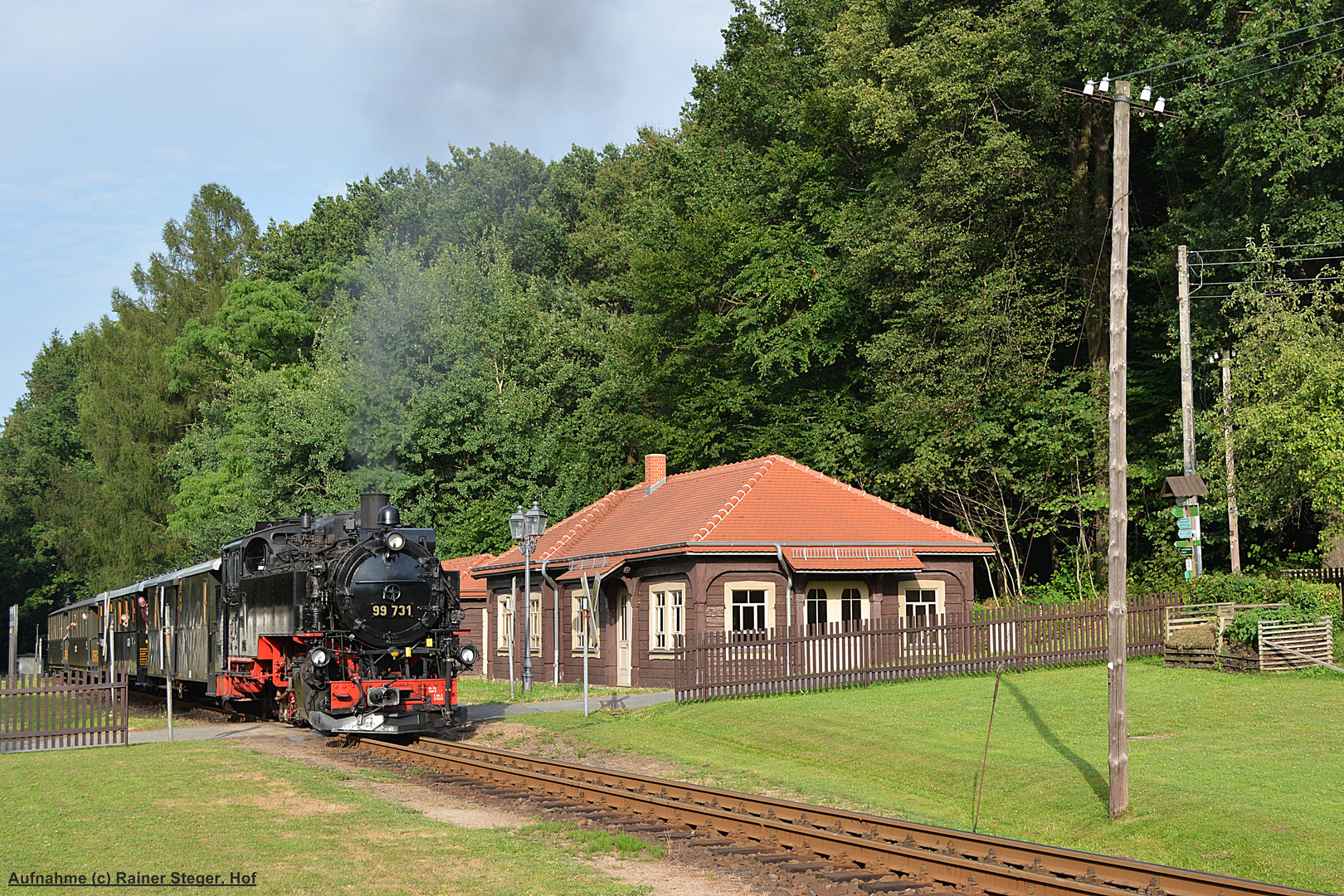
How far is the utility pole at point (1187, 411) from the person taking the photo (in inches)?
1008

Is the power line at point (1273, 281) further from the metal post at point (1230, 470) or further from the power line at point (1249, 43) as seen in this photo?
the power line at point (1249, 43)

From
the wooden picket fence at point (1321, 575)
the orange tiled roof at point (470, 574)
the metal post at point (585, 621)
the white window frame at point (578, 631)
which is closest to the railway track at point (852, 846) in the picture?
the metal post at point (585, 621)

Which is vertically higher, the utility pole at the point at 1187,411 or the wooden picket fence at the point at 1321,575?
the utility pole at the point at 1187,411

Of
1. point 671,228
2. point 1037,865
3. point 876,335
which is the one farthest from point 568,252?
point 1037,865

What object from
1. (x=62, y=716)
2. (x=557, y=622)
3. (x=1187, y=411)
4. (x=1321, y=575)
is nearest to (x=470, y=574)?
(x=557, y=622)

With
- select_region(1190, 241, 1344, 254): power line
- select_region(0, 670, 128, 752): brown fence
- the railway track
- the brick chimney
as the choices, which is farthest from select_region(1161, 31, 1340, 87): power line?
select_region(0, 670, 128, 752): brown fence

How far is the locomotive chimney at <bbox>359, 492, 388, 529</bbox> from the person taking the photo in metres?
19.2

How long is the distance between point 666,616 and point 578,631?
15.9 feet

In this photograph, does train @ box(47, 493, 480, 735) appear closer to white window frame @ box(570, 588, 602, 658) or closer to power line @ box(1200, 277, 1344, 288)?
white window frame @ box(570, 588, 602, 658)

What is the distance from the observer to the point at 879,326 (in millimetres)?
39188

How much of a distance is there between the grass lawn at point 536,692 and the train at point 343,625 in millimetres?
5298

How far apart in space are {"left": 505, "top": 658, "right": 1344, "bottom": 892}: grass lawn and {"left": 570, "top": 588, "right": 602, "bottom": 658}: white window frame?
8149 millimetres

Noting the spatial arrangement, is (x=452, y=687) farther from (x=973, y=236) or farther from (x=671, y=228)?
(x=671, y=228)

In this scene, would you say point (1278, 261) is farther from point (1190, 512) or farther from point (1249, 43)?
Result: point (1190, 512)
